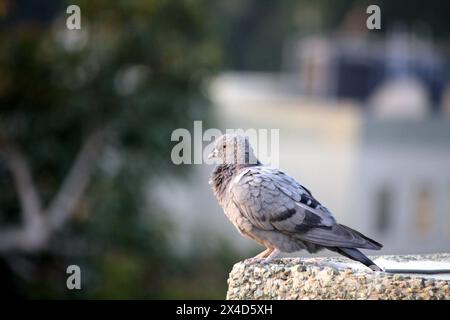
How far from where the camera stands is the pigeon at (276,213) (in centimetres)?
656

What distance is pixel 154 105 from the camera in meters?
19.2

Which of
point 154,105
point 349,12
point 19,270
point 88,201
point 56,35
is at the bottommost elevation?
point 19,270

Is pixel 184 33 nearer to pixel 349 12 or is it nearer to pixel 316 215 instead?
pixel 316 215

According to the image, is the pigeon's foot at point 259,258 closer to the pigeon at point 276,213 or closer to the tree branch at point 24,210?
the pigeon at point 276,213

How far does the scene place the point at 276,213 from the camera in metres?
6.62

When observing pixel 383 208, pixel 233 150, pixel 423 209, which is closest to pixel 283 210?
pixel 233 150

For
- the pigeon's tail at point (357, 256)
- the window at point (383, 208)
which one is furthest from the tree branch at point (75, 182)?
the pigeon's tail at point (357, 256)

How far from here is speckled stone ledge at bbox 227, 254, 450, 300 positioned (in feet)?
20.5

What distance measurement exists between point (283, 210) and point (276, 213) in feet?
0.17

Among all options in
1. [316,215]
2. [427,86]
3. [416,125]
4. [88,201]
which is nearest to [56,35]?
[88,201]

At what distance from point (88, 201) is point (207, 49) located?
3632mm

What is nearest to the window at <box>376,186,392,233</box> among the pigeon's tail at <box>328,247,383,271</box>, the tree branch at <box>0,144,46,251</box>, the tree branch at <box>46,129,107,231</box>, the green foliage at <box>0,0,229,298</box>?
the green foliage at <box>0,0,229,298</box>

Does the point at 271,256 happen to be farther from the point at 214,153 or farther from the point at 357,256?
the point at 214,153

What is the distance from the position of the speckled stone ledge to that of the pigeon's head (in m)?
0.73
